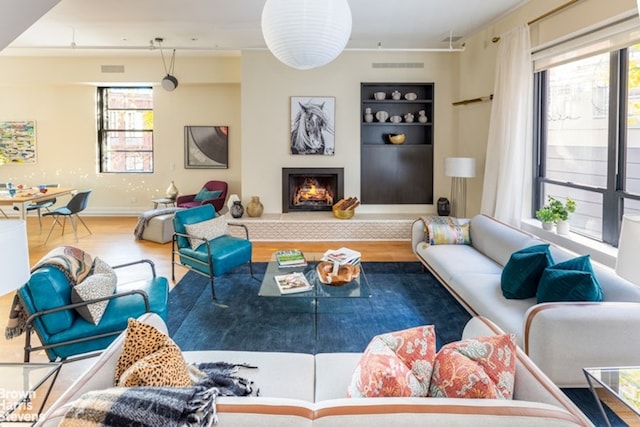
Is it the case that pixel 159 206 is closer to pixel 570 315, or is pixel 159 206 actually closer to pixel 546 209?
pixel 546 209

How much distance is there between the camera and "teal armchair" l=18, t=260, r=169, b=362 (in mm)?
2436

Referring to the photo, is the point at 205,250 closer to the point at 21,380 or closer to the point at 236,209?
the point at 236,209

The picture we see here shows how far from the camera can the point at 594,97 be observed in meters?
3.96

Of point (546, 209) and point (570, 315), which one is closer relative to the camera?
point (570, 315)

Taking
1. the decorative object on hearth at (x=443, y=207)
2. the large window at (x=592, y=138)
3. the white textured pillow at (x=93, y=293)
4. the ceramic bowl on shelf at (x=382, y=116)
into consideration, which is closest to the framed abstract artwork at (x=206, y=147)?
the ceramic bowl on shelf at (x=382, y=116)

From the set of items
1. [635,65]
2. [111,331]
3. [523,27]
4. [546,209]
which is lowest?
[111,331]

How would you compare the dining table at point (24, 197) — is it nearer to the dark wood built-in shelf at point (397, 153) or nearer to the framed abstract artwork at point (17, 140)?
the framed abstract artwork at point (17, 140)

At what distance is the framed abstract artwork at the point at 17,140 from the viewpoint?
333 inches

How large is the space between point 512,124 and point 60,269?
176 inches

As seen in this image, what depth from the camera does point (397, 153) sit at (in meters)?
6.93

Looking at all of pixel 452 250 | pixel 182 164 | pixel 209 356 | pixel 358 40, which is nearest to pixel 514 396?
pixel 209 356

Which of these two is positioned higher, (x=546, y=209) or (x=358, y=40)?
(x=358, y=40)

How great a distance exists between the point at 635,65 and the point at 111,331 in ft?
14.2

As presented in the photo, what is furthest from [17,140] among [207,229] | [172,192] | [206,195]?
[207,229]
